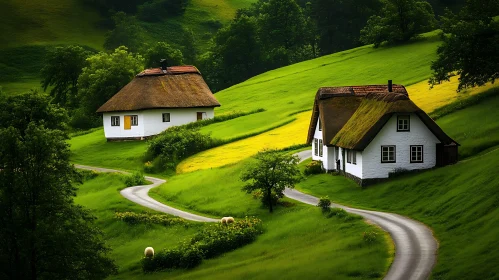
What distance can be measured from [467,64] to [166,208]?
24296 mm

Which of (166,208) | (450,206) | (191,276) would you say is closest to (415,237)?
(450,206)

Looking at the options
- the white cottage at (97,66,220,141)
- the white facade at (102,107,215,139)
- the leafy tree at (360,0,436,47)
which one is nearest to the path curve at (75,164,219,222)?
the white facade at (102,107,215,139)

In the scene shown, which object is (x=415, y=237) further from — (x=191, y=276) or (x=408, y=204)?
(x=191, y=276)

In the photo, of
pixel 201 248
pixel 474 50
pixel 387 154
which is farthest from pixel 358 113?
pixel 201 248

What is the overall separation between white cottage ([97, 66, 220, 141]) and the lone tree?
134 feet

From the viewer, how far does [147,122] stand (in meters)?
96.8

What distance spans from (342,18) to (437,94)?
6301 cm

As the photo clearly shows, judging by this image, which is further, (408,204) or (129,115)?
(129,115)

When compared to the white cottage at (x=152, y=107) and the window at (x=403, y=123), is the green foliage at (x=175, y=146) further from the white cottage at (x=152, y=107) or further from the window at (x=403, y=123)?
the window at (x=403, y=123)

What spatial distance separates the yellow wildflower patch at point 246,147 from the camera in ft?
253

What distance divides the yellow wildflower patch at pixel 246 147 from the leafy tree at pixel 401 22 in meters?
34.4

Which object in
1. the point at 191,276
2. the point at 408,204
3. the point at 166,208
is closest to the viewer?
the point at 191,276

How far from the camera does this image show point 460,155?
5838cm

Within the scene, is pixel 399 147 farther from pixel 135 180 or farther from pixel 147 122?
pixel 147 122
